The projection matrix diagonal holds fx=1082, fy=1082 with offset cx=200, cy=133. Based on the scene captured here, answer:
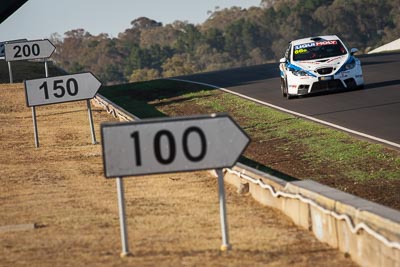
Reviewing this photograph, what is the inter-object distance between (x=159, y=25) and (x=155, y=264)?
6937 inches

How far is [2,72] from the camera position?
5009 centimetres

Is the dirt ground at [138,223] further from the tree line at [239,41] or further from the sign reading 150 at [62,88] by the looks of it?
the tree line at [239,41]

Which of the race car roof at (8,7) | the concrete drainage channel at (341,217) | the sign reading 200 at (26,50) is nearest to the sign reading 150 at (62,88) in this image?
the sign reading 200 at (26,50)

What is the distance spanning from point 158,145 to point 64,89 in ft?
37.1

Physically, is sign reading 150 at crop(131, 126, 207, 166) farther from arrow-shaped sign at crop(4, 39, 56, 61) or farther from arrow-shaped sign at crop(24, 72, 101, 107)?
arrow-shaped sign at crop(4, 39, 56, 61)

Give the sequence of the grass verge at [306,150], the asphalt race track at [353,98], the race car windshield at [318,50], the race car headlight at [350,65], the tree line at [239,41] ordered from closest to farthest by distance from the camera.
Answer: the grass verge at [306,150] → the asphalt race track at [353,98] → the race car headlight at [350,65] → the race car windshield at [318,50] → the tree line at [239,41]

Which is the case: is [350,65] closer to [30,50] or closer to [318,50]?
[318,50]

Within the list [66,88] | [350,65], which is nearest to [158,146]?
[66,88]

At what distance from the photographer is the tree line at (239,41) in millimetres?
140225

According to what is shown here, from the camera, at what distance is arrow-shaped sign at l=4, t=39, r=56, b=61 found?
28562 millimetres

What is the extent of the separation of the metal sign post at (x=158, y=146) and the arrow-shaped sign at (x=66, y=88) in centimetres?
1100

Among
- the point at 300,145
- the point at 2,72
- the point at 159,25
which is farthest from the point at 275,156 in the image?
the point at 159,25

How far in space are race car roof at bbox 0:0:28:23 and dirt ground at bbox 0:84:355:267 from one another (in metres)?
14.9

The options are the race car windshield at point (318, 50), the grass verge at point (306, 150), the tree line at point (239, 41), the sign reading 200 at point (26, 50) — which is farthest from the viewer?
the tree line at point (239, 41)
